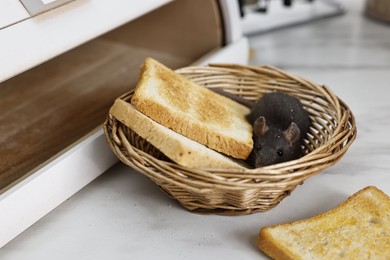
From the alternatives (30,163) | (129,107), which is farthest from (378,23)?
(30,163)

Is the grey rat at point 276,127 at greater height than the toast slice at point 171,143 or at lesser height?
lesser

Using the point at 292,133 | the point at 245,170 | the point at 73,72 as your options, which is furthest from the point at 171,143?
the point at 73,72

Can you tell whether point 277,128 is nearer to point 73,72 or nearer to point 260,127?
point 260,127

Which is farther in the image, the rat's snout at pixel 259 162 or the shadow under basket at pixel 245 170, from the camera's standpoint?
the rat's snout at pixel 259 162

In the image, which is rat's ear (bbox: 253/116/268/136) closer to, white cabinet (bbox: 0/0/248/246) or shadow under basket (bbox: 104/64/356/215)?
shadow under basket (bbox: 104/64/356/215)

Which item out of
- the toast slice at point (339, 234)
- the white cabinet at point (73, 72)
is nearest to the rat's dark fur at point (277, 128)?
the toast slice at point (339, 234)

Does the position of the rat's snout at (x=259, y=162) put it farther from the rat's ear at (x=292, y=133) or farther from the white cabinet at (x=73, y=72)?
the white cabinet at (x=73, y=72)
